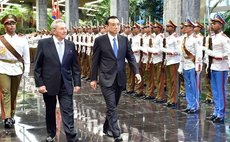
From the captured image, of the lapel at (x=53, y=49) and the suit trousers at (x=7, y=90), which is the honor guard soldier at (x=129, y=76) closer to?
the suit trousers at (x=7, y=90)

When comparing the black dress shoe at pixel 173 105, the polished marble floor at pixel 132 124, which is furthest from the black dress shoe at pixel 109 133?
the black dress shoe at pixel 173 105

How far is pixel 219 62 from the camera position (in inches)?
279

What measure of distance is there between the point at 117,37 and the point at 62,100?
3.95 ft

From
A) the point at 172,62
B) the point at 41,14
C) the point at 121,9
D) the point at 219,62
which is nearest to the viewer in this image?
the point at 219,62

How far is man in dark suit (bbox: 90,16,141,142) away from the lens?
5.71 metres

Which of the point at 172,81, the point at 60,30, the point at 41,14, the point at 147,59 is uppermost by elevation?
the point at 41,14

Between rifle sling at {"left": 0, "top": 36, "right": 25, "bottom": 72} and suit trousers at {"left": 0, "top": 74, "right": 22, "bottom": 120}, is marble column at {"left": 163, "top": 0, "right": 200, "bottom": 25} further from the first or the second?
suit trousers at {"left": 0, "top": 74, "right": 22, "bottom": 120}

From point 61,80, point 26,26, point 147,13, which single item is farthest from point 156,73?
point 26,26

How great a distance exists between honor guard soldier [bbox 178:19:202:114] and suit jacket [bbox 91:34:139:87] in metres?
2.16

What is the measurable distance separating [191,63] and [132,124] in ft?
5.87

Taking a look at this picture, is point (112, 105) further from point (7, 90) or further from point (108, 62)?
point (7, 90)

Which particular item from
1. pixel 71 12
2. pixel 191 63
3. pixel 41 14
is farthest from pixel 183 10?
pixel 41 14

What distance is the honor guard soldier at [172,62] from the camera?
8.62 m

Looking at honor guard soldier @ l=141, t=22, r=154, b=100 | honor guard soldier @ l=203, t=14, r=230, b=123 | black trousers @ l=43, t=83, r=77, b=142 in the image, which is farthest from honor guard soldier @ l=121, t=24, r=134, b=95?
black trousers @ l=43, t=83, r=77, b=142
